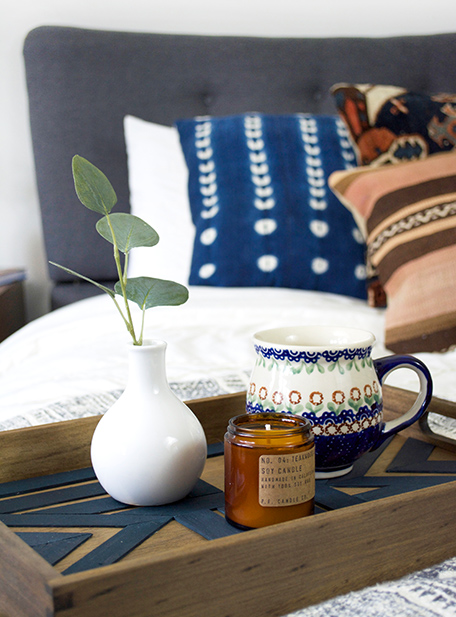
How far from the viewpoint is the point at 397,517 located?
0.45 meters

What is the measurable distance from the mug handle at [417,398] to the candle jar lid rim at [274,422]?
0.14 metres

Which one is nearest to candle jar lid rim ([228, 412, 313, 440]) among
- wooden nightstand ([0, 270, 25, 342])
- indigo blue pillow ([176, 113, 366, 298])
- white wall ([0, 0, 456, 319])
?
indigo blue pillow ([176, 113, 366, 298])

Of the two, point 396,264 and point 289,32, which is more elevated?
point 289,32

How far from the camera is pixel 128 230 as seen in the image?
54 centimetres

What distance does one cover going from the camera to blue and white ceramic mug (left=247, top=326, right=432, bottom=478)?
1.85ft

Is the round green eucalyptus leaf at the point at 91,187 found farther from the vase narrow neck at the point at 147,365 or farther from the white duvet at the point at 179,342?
the white duvet at the point at 179,342

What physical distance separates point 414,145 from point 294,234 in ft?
1.16

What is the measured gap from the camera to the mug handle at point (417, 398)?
24.1 inches

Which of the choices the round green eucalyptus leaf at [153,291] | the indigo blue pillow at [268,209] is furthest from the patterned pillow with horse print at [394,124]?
the round green eucalyptus leaf at [153,291]

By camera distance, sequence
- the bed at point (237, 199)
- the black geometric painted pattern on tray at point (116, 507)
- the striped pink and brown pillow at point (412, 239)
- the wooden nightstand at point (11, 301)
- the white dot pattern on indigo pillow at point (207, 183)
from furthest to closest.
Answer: the wooden nightstand at point (11, 301) < the white dot pattern on indigo pillow at point (207, 183) < the striped pink and brown pillow at point (412, 239) < the bed at point (237, 199) < the black geometric painted pattern on tray at point (116, 507)

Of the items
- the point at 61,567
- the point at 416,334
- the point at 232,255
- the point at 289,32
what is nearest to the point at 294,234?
the point at 232,255

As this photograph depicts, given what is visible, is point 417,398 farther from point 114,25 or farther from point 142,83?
point 114,25

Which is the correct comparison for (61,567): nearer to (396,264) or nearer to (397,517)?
(397,517)

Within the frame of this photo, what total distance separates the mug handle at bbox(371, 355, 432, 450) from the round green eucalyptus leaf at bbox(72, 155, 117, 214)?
31 cm
